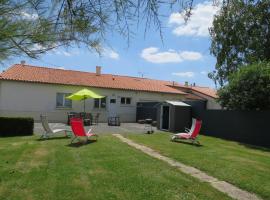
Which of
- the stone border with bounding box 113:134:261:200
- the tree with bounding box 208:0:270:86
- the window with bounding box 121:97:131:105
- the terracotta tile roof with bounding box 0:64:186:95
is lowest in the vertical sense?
the stone border with bounding box 113:134:261:200

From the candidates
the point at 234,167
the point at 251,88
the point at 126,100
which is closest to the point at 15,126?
the point at 234,167

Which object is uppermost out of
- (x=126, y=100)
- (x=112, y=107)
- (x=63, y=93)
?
(x=63, y=93)

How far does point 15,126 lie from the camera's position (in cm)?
1853

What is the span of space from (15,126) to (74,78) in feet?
50.8

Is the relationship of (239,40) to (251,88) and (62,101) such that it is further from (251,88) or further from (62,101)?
(62,101)

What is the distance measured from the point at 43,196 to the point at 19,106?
76.4 ft

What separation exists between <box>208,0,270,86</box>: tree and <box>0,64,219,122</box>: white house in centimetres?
792

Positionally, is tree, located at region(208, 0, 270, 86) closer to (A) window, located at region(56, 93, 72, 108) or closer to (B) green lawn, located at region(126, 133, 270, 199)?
(A) window, located at region(56, 93, 72, 108)

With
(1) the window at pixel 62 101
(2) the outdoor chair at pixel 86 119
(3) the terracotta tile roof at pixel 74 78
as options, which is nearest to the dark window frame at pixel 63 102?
(1) the window at pixel 62 101

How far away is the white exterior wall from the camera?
28578mm

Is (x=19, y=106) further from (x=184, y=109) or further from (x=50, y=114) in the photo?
(x=184, y=109)

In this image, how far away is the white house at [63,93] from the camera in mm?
28875

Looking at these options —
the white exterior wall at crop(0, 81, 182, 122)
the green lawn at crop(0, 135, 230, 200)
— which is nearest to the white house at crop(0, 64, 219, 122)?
the white exterior wall at crop(0, 81, 182, 122)

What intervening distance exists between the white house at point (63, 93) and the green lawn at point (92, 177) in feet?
53.4
